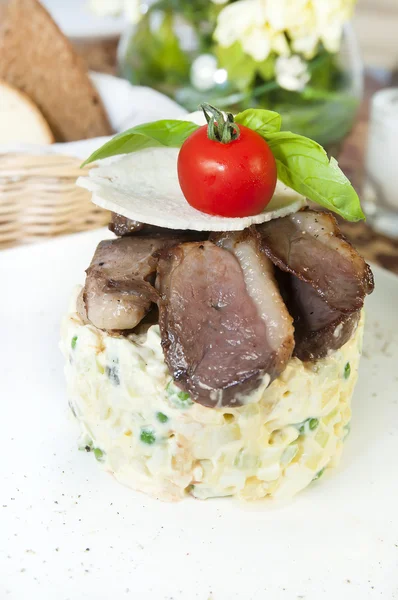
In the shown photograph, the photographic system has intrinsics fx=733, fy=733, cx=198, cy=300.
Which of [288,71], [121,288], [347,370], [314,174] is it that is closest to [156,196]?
[121,288]

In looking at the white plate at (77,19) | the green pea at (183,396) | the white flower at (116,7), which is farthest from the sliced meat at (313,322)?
the white plate at (77,19)

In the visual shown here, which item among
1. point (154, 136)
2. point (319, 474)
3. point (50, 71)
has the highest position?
point (154, 136)

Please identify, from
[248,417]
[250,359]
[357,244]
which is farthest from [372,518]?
[357,244]

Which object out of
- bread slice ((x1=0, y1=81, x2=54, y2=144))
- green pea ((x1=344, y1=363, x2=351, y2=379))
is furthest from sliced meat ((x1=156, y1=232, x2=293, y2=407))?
bread slice ((x1=0, y1=81, x2=54, y2=144))

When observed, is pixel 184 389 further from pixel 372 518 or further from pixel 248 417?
pixel 372 518

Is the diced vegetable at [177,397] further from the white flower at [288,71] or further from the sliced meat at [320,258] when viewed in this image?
the white flower at [288,71]

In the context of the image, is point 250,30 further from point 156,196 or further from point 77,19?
point 77,19
